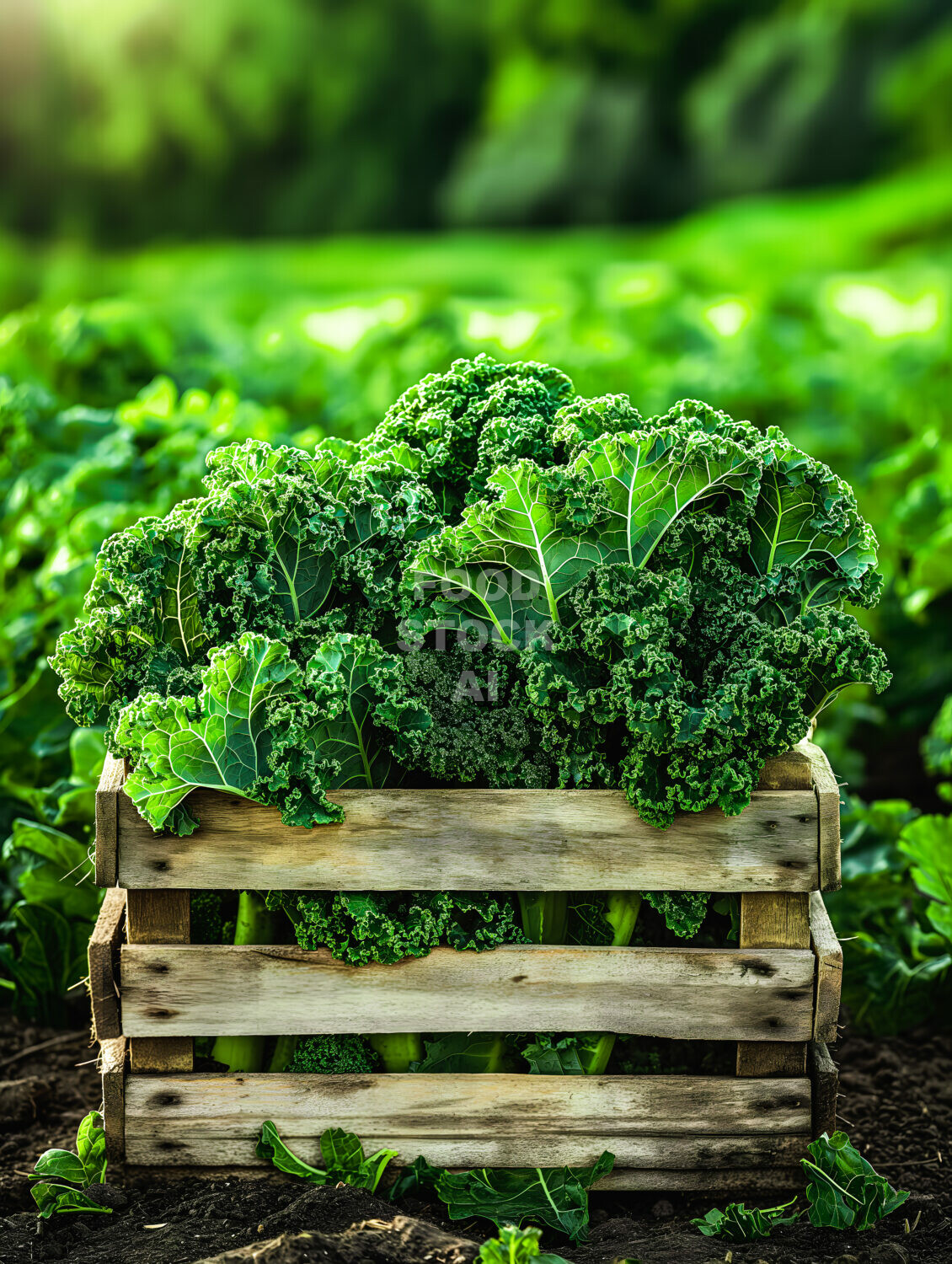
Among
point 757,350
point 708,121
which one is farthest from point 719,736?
point 708,121

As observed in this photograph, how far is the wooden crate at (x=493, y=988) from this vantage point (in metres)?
2.45

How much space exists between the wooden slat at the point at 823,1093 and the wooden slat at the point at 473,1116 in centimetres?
3

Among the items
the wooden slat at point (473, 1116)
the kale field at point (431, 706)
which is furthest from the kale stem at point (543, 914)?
the wooden slat at point (473, 1116)

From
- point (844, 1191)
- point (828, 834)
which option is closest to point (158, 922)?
point (828, 834)

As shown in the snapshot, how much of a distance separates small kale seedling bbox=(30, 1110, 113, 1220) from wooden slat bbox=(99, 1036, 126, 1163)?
42mm

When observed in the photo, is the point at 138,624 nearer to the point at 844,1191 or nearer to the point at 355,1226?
the point at 355,1226

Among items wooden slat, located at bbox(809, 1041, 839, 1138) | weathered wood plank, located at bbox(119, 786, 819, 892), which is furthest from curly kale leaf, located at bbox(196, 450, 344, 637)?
wooden slat, located at bbox(809, 1041, 839, 1138)

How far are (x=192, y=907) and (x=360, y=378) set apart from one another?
116 inches

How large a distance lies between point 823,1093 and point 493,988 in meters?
0.72

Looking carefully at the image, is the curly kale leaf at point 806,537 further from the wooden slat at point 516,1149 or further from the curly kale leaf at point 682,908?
the wooden slat at point 516,1149

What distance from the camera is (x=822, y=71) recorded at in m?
6.59

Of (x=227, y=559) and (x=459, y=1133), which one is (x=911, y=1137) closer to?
(x=459, y=1133)

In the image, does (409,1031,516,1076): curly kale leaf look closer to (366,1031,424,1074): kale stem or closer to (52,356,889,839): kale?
(366,1031,424,1074): kale stem

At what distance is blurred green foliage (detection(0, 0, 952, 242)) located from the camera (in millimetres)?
6500
